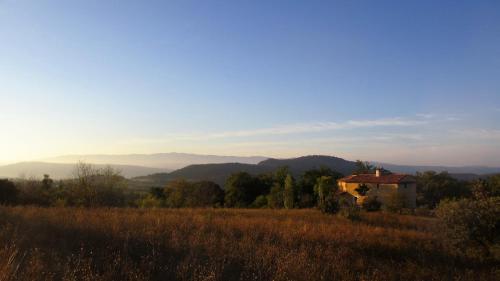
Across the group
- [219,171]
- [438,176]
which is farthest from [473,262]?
[219,171]

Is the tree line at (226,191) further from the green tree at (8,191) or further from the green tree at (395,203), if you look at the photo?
the green tree at (395,203)

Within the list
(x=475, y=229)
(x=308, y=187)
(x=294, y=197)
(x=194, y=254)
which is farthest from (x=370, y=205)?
(x=194, y=254)

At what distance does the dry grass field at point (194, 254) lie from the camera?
5449mm

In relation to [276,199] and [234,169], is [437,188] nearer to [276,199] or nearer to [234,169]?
[276,199]

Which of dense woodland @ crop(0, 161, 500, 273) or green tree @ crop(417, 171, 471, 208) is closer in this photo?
dense woodland @ crop(0, 161, 500, 273)

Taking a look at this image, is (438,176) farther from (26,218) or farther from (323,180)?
(26,218)

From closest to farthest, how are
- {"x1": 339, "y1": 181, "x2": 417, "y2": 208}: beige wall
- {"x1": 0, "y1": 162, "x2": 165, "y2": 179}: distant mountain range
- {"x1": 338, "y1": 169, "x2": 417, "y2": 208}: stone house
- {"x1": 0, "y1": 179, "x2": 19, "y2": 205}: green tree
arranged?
{"x1": 0, "y1": 179, "x2": 19, "y2": 205}: green tree → {"x1": 0, "y1": 162, "x2": 165, "y2": 179}: distant mountain range → {"x1": 339, "y1": 181, "x2": 417, "y2": 208}: beige wall → {"x1": 338, "y1": 169, "x2": 417, "y2": 208}: stone house

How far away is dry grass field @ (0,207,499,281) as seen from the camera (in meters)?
5.45

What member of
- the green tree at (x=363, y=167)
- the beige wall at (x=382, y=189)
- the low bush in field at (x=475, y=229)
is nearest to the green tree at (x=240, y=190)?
the beige wall at (x=382, y=189)

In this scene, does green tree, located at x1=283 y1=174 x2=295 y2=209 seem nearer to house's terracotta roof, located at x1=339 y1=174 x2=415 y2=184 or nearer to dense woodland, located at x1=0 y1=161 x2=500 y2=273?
dense woodland, located at x1=0 y1=161 x2=500 y2=273

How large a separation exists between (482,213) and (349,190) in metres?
56.3

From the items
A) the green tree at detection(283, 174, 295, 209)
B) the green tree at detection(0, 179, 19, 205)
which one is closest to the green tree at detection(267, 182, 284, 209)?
the green tree at detection(283, 174, 295, 209)

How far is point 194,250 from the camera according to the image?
279 inches

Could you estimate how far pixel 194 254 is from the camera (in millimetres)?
6812
